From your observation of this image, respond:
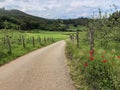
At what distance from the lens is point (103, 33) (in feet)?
63.1

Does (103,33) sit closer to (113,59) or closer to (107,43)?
(107,43)

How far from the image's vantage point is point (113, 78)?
724 centimetres

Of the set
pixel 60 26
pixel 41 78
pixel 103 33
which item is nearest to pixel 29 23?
pixel 60 26

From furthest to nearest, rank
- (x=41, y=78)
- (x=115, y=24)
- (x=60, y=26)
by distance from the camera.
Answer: (x=60, y=26) < (x=115, y=24) < (x=41, y=78)

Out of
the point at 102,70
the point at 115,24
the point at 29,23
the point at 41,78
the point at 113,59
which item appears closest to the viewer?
the point at 102,70

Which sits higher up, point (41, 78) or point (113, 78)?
point (113, 78)

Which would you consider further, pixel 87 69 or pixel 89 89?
pixel 87 69

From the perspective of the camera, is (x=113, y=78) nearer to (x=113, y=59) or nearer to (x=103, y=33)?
(x=113, y=59)

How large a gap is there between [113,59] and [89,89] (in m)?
1.54

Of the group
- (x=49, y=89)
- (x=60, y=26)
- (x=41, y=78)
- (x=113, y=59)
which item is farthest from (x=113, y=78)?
(x=60, y=26)


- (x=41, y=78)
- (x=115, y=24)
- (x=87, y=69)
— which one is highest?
(x=115, y=24)

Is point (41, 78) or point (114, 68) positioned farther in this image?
point (41, 78)

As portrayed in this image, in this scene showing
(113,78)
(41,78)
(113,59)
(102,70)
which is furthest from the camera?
(41,78)

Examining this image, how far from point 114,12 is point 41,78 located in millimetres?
9946
